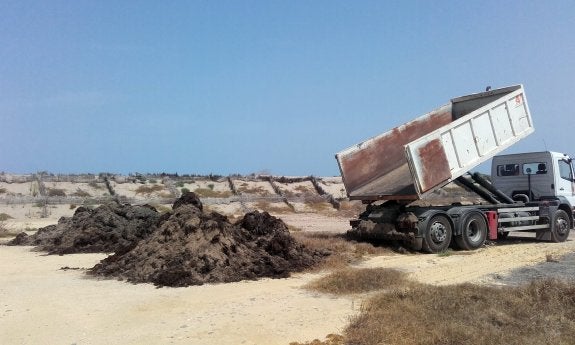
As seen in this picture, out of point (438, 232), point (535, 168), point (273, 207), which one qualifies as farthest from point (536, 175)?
point (273, 207)

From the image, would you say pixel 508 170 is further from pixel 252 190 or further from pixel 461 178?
pixel 252 190

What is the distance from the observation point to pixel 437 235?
48.1ft

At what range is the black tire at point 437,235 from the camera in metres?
14.4

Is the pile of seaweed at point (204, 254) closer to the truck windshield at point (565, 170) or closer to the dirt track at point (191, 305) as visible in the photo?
the dirt track at point (191, 305)

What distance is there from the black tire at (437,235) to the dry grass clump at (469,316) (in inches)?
210

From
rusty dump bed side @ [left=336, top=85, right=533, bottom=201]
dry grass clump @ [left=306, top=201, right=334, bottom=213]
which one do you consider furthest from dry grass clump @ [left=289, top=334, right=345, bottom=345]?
dry grass clump @ [left=306, top=201, right=334, bottom=213]

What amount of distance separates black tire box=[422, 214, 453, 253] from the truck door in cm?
488

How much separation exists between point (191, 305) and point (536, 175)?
1321cm

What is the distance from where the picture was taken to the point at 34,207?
30.1m


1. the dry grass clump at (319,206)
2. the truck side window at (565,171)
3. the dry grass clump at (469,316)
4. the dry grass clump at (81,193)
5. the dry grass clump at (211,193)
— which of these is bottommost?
the dry grass clump at (319,206)

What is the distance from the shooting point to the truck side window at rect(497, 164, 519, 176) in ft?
58.9

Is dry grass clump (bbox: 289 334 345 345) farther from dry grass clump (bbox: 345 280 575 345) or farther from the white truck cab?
the white truck cab

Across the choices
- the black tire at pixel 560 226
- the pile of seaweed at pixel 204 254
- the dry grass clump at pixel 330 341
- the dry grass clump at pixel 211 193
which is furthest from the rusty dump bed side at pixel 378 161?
the dry grass clump at pixel 211 193

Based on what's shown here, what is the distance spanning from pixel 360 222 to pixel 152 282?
687cm
